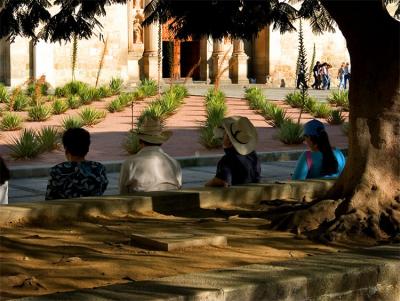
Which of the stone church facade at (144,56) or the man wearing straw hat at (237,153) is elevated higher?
the stone church facade at (144,56)

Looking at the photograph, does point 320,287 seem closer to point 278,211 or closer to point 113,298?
point 113,298

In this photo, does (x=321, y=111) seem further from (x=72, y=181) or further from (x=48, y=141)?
(x=72, y=181)

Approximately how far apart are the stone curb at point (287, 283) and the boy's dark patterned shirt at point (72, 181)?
2.57m

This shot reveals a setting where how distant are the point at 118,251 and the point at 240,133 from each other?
242 centimetres

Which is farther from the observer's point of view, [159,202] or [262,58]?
[262,58]

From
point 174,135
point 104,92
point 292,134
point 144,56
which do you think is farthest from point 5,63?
point 292,134

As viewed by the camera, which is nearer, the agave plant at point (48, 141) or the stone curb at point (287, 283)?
the stone curb at point (287, 283)

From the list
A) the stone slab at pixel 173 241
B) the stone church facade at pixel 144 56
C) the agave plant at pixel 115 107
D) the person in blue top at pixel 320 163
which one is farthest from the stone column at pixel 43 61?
the stone slab at pixel 173 241

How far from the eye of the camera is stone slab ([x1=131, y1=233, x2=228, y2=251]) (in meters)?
5.33

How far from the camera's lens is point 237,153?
7605mm

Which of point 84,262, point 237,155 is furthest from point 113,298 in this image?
point 237,155

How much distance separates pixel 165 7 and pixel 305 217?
313 centimetres

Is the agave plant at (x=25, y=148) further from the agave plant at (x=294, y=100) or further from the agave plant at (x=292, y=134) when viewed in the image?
the agave plant at (x=294, y=100)

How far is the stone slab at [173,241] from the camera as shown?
5.33m
